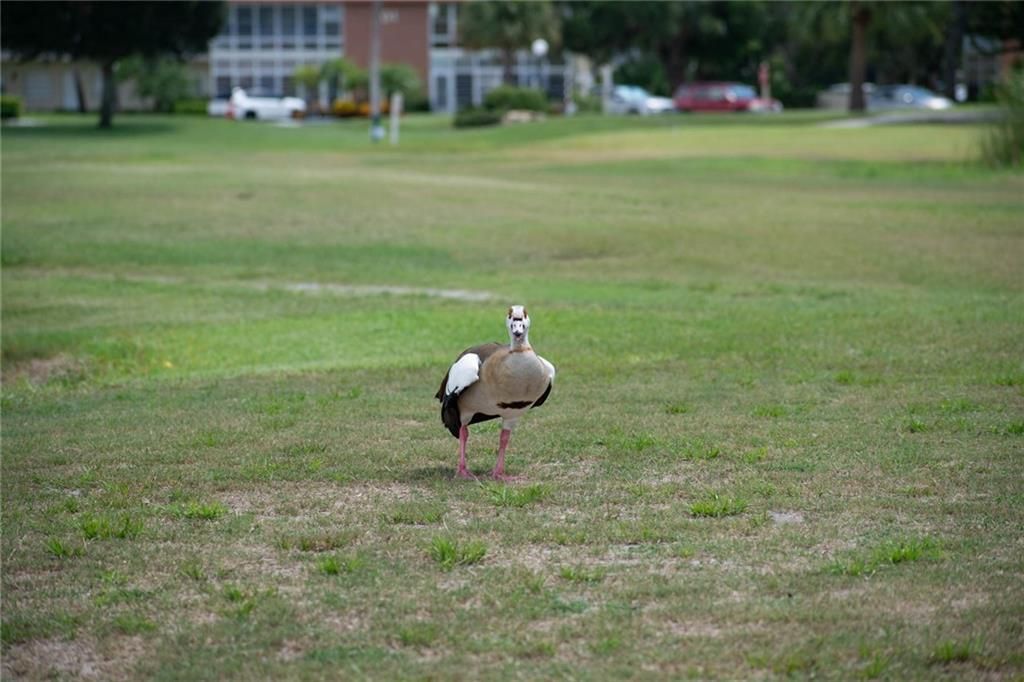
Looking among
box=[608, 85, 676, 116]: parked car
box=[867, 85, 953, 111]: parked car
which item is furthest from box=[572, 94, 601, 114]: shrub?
box=[867, 85, 953, 111]: parked car

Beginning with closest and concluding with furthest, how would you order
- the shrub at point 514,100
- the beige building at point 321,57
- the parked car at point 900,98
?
the shrub at point 514,100
the parked car at point 900,98
the beige building at point 321,57

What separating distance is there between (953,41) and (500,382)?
249 feet

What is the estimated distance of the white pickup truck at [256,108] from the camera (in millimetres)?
87125

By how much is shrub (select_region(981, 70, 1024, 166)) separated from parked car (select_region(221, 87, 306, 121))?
52966mm

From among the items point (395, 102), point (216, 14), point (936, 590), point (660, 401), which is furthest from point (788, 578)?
point (216, 14)

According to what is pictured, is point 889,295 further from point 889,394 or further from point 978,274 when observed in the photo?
point 889,394

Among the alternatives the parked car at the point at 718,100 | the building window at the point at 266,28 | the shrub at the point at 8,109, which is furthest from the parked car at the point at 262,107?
the parked car at the point at 718,100

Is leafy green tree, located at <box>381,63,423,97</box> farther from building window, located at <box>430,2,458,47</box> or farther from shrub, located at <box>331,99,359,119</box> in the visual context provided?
building window, located at <box>430,2,458,47</box>

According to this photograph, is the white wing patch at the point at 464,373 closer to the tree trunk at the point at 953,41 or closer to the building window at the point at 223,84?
the tree trunk at the point at 953,41

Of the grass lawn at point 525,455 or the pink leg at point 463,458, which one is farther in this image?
the pink leg at point 463,458

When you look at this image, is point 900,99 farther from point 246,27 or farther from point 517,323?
point 517,323

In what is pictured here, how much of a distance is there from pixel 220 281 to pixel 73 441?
1174 centimetres

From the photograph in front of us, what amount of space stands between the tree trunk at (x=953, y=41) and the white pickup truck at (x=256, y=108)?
34.7 meters

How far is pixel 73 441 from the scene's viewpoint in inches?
446
